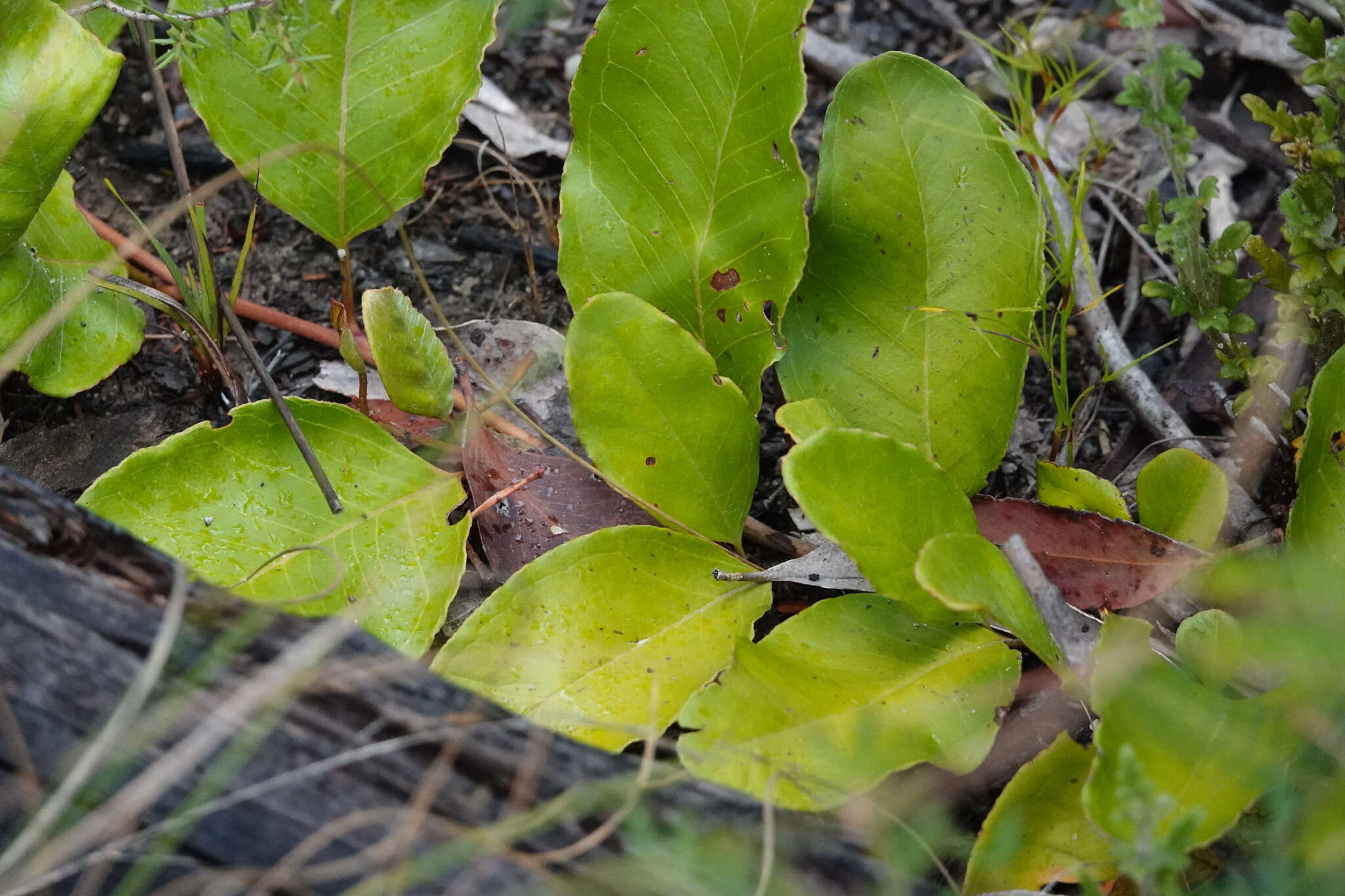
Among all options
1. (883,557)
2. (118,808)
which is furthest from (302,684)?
(883,557)

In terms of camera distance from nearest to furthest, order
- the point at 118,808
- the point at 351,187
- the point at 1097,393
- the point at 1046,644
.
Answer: the point at 118,808
the point at 1046,644
the point at 351,187
the point at 1097,393

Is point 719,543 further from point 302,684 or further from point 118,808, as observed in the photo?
point 118,808

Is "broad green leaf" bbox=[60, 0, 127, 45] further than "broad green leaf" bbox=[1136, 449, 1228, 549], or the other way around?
"broad green leaf" bbox=[60, 0, 127, 45]

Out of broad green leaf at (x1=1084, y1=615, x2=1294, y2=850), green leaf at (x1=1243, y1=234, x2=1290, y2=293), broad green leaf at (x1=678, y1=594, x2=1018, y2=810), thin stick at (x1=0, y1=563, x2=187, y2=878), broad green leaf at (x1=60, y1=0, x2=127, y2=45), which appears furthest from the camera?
broad green leaf at (x1=60, y1=0, x2=127, y2=45)

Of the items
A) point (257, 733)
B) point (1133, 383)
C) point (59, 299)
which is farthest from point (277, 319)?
point (1133, 383)

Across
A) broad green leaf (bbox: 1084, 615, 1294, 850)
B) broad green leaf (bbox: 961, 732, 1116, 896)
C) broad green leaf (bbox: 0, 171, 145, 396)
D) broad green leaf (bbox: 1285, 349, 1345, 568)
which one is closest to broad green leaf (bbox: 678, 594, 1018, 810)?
broad green leaf (bbox: 961, 732, 1116, 896)

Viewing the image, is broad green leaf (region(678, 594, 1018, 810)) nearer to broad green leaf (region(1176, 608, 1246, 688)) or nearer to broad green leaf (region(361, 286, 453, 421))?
broad green leaf (region(1176, 608, 1246, 688))

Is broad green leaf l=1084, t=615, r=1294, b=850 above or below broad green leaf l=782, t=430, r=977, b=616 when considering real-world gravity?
below
